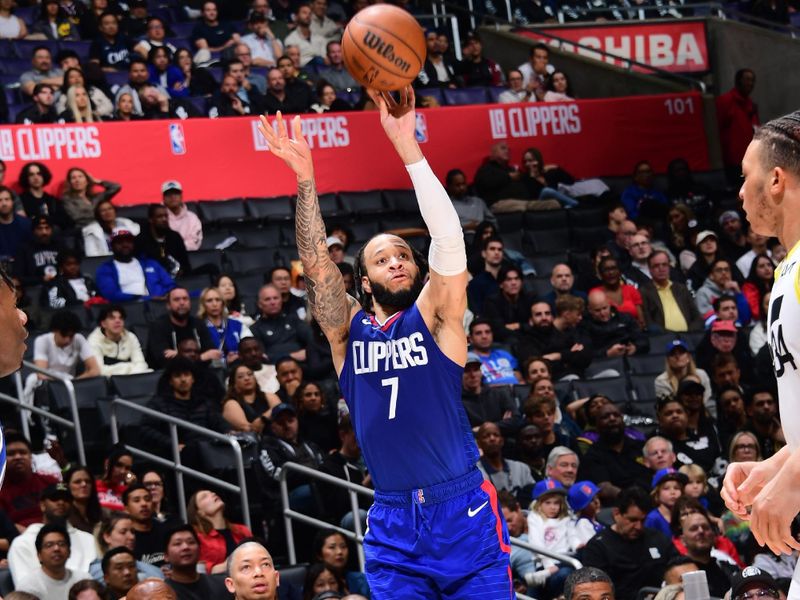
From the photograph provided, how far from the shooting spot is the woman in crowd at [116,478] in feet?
31.7

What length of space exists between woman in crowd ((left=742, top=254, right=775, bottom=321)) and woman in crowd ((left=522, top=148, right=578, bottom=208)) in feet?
7.81

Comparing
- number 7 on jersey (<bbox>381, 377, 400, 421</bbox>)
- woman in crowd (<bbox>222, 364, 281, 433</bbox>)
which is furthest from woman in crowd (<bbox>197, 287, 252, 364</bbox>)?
number 7 on jersey (<bbox>381, 377, 400, 421</bbox>)

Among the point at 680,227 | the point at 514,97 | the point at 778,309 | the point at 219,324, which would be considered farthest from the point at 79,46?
the point at 778,309

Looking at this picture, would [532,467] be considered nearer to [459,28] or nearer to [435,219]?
[435,219]

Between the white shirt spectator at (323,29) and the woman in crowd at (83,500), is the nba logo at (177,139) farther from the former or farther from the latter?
the woman in crowd at (83,500)

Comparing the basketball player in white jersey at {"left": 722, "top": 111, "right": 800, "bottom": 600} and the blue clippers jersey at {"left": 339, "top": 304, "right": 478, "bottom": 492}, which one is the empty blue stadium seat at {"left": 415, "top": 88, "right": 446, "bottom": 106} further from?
the basketball player in white jersey at {"left": 722, "top": 111, "right": 800, "bottom": 600}

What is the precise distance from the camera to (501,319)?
42.2 feet

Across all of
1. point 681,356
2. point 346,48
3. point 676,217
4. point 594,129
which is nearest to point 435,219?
point 346,48

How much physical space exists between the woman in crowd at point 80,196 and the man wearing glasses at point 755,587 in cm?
751

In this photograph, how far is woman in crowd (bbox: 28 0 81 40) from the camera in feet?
50.4

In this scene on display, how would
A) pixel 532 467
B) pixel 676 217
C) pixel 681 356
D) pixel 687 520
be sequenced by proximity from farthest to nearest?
pixel 676 217, pixel 681 356, pixel 532 467, pixel 687 520

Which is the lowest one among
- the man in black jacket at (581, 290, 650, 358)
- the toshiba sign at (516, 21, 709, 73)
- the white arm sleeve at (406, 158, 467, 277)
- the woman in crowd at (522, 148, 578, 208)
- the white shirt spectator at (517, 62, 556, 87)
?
the man in black jacket at (581, 290, 650, 358)

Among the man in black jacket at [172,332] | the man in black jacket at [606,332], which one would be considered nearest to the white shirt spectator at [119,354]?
the man in black jacket at [172,332]

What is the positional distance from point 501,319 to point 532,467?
88.5 inches
